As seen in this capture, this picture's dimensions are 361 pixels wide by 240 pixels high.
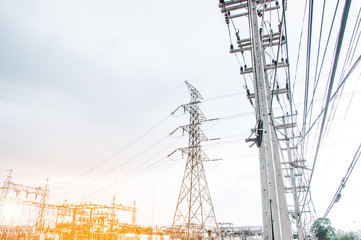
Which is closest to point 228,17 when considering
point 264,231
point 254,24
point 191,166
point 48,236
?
point 254,24

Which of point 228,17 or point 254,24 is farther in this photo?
point 228,17

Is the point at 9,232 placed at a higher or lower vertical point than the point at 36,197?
lower

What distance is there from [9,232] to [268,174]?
125 feet

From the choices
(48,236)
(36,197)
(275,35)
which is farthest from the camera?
(36,197)

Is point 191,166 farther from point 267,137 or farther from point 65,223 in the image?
point 65,223

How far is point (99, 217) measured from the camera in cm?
3325

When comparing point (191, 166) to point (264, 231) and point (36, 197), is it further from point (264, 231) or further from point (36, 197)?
point (36, 197)

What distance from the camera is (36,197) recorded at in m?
35.4

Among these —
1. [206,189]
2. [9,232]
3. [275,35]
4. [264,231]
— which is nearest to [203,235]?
[206,189]

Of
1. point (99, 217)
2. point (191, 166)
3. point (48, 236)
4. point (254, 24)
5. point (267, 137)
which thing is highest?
point (254, 24)

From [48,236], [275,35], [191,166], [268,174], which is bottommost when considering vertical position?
[48,236]

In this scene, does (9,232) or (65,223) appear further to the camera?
(65,223)

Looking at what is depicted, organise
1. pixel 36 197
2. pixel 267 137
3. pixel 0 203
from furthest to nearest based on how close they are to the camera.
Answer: pixel 36 197 → pixel 0 203 → pixel 267 137

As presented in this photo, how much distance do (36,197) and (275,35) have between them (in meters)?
40.1
